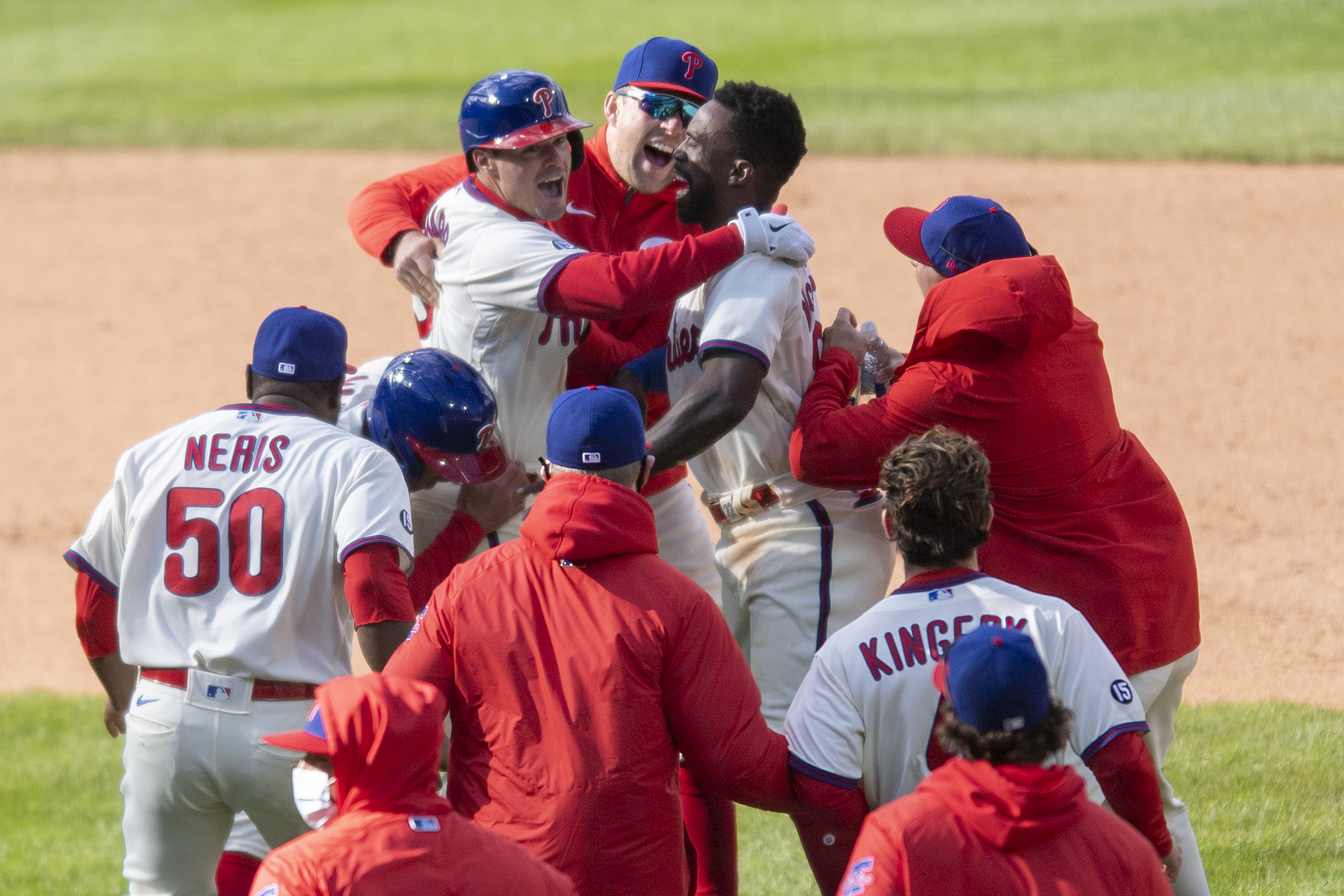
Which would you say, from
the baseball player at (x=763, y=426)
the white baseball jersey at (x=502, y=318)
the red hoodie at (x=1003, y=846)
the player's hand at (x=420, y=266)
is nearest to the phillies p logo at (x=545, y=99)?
the white baseball jersey at (x=502, y=318)

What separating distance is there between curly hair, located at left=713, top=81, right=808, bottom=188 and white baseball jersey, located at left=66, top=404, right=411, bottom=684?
131 cm

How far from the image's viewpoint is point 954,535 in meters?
3.14

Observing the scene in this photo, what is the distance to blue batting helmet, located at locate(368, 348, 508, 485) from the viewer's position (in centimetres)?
411

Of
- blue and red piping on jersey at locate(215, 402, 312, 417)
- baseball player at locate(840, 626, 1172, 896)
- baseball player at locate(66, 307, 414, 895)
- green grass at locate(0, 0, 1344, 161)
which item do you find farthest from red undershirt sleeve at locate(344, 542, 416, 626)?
green grass at locate(0, 0, 1344, 161)

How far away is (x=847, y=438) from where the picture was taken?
3805 mm

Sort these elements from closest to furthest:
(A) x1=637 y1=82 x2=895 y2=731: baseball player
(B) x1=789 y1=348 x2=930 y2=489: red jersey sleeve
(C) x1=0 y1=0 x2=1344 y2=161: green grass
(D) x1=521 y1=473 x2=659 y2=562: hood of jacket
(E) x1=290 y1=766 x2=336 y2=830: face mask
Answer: (E) x1=290 y1=766 x2=336 y2=830: face mask, (D) x1=521 y1=473 x2=659 y2=562: hood of jacket, (B) x1=789 y1=348 x2=930 y2=489: red jersey sleeve, (A) x1=637 y1=82 x2=895 y2=731: baseball player, (C) x1=0 y1=0 x2=1344 y2=161: green grass

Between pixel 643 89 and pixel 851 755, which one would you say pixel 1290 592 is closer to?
pixel 643 89

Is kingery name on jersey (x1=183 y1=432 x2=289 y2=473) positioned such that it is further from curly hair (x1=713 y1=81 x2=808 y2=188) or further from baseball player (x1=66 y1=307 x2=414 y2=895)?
curly hair (x1=713 y1=81 x2=808 y2=188)

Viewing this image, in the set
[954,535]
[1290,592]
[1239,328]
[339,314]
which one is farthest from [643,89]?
[339,314]

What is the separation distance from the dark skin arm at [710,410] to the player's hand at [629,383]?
2.00 ft

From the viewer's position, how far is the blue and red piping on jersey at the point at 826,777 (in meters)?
3.08

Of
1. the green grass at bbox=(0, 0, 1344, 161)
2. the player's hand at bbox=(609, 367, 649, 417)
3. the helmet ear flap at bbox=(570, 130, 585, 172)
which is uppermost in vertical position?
the green grass at bbox=(0, 0, 1344, 161)

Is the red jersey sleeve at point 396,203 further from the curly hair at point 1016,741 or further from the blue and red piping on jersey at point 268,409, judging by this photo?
the curly hair at point 1016,741

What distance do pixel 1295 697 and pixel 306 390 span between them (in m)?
4.97
